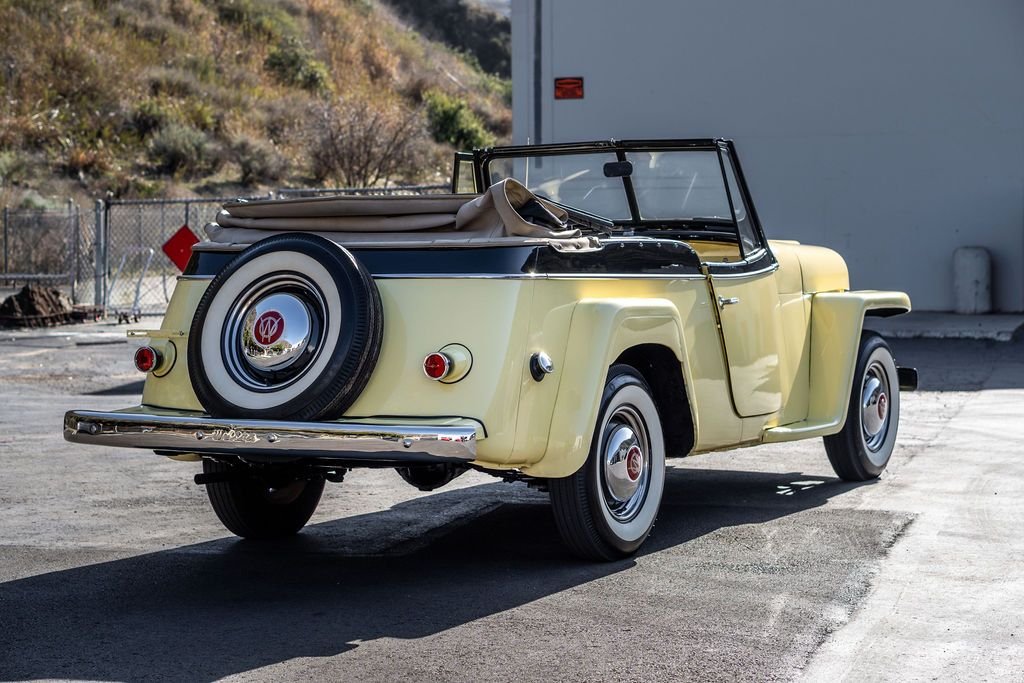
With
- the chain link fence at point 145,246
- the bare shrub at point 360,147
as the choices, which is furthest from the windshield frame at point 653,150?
the bare shrub at point 360,147

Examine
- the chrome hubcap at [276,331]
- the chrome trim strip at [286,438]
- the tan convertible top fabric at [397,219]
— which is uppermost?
the tan convertible top fabric at [397,219]

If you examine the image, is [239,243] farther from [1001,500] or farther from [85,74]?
[85,74]

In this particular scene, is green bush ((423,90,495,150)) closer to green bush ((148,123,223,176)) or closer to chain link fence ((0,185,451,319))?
green bush ((148,123,223,176))

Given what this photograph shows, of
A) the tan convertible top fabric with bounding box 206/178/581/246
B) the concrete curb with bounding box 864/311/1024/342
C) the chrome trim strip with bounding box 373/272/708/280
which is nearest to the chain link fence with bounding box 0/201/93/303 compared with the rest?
the concrete curb with bounding box 864/311/1024/342

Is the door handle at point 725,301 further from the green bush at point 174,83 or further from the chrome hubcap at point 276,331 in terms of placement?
the green bush at point 174,83

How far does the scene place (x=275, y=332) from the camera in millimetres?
5664

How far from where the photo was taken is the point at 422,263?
5.78 meters

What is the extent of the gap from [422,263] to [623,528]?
1.39 meters

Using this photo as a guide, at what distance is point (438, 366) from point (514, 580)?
0.95 m

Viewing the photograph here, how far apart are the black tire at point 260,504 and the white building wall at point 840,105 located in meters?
12.5

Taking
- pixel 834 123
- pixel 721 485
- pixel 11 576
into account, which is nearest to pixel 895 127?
pixel 834 123

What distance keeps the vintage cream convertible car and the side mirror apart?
79 cm

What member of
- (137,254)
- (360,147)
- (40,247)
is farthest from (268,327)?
(360,147)

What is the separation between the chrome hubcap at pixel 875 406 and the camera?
814cm
